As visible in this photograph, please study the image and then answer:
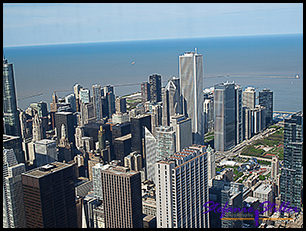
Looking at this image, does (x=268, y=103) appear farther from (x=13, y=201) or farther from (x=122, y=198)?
(x=13, y=201)

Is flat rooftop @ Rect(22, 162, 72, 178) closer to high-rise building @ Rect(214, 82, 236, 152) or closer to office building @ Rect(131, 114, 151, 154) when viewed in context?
office building @ Rect(131, 114, 151, 154)

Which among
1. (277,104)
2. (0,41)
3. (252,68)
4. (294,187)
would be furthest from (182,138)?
(252,68)

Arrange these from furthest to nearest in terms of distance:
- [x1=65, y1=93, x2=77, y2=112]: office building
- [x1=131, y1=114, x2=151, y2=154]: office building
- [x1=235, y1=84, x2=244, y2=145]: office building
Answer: [x1=65, y1=93, x2=77, y2=112]: office building
[x1=235, y1=84, x2=244, y2=145]: office building
[x1=131, y1=114, x2=151, y2=154]: office building

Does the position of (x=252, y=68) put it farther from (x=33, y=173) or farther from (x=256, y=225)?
(x=33, y=173)

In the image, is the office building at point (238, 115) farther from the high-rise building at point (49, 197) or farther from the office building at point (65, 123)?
the high-rise building at point (49, 197)

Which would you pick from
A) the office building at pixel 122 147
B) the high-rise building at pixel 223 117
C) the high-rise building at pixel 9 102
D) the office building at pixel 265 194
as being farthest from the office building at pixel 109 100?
the office building at pixel 265 194

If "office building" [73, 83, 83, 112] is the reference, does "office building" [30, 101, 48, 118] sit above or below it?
below

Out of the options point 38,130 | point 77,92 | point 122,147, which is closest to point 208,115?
point 122,147

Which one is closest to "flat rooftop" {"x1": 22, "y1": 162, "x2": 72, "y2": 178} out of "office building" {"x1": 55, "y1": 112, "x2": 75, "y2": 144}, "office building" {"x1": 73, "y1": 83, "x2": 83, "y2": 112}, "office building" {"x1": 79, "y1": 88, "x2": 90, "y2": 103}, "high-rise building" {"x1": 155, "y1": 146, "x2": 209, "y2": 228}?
"high-rise building" {"x1": 155, "y1": 146, "x2": 209, "y2": 228}
